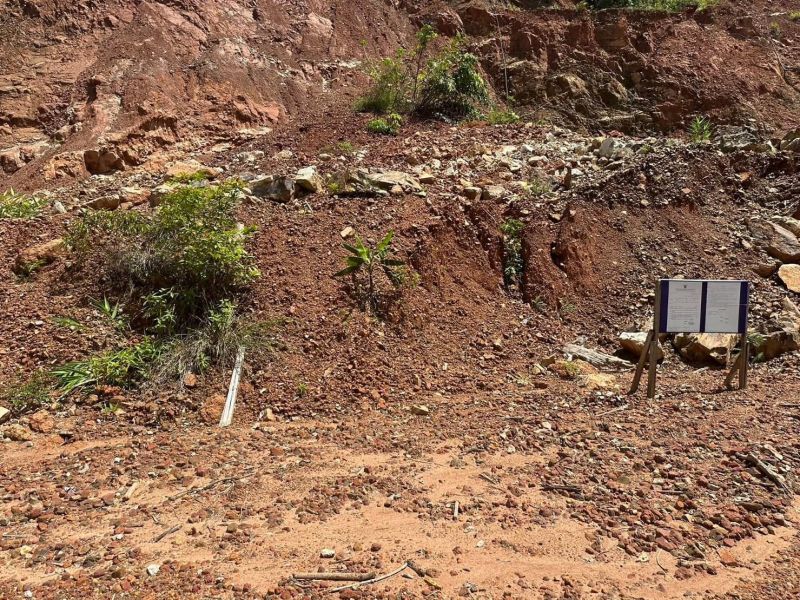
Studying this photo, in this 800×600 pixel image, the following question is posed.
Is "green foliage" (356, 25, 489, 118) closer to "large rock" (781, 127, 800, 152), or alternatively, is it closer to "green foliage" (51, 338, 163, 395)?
"large rock" (781, 127, 800, 152)

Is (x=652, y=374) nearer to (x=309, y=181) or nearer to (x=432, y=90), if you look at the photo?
(x=309, y=181)

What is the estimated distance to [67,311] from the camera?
17.1 ft

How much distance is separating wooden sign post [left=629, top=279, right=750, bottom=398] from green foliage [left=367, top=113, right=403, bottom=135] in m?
5.69

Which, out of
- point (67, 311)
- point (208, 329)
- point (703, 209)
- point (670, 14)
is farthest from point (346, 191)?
point (670, 14)

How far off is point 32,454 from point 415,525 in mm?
2665

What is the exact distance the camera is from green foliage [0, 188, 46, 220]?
22.1ft

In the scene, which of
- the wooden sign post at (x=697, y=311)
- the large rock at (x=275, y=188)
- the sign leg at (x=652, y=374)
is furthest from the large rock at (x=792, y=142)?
the large rock at (x=275, y=188)

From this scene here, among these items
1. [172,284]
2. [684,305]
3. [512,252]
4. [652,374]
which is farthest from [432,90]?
[652,374]

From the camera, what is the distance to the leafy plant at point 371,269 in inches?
218

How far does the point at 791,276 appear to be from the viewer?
6680 millimetres

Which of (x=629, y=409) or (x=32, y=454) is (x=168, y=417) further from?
(x=629, y=409)

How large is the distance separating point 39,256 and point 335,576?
16.2ft

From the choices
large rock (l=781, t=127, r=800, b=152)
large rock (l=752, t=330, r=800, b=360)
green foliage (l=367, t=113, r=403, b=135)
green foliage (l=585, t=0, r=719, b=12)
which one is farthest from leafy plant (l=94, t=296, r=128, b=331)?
green foliage (l=585, t=0, r=719, b=12)

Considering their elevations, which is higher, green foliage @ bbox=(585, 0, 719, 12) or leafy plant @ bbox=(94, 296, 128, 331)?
green foliage @ bbox=(585, 0, 719, 12)
